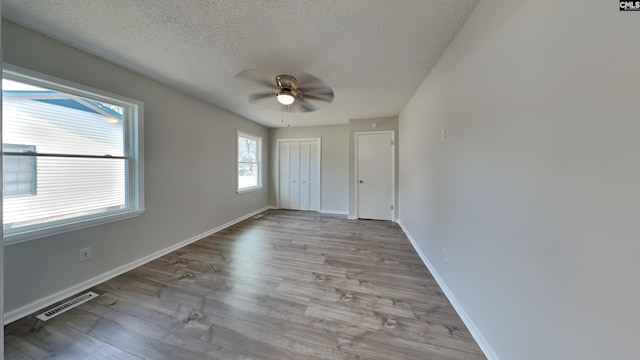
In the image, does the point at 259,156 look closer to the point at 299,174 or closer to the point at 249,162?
the point at 249,162

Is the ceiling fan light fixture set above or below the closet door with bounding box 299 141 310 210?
above

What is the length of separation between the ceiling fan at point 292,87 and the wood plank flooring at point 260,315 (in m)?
1.97

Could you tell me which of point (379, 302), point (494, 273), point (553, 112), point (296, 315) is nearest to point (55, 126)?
point (296, 315)

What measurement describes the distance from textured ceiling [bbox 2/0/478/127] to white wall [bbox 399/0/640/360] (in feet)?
1.64

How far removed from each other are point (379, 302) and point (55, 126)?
3307 mm

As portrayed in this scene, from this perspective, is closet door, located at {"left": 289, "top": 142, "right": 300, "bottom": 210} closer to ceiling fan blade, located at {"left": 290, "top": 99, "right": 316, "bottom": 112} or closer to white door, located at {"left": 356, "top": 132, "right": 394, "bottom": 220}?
white door, located at {"left": 356, "top": 132, "right": 394, "bottom": 220}

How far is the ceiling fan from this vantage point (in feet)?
6.30

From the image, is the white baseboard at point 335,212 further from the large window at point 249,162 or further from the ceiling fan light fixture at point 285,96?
the ceiling fan light fixture at point 285,96

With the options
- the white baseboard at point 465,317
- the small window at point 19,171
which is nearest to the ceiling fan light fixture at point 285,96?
the small window at point 19,171

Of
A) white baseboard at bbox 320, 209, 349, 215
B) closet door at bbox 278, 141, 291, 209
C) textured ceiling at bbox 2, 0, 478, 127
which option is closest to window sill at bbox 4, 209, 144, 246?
textured ceiling at bbox 2, 0, 478, 127

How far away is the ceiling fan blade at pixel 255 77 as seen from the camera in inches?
71.1

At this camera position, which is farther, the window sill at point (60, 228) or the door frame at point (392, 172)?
the door frame at point (392, 172)

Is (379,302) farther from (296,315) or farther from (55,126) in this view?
(55,126)

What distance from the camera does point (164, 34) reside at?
5.56ft
